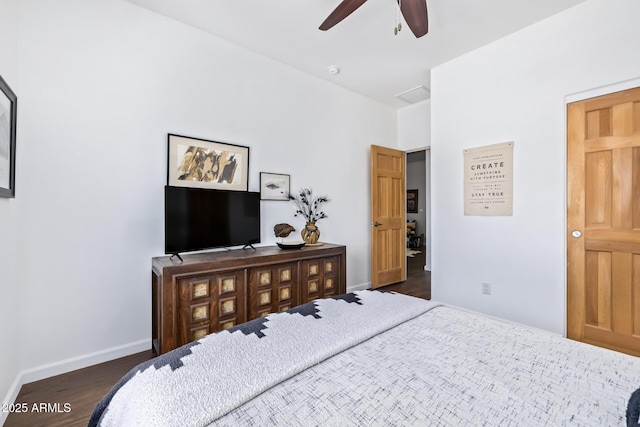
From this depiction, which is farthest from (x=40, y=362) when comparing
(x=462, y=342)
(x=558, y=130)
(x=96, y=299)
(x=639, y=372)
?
(x=558, y=130)

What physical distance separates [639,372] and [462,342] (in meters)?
0.53

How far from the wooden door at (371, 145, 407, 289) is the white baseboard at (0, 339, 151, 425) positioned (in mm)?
2862

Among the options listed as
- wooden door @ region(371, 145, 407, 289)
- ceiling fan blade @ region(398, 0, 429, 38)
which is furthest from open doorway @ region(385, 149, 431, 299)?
ceiling fan blade @ region(398, 0, 429, 38)

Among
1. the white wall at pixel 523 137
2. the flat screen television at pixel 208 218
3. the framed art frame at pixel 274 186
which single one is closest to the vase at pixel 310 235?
the framed art frame at pixel 274 186

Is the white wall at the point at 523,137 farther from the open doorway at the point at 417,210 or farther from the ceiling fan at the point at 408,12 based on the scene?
the open doorway at the point at 417,210

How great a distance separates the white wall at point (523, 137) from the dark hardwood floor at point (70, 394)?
3.19 metres

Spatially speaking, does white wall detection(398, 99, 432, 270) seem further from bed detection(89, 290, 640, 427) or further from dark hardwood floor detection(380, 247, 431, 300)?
bed detection(89, 290, 640, 427)

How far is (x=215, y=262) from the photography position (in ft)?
7.14

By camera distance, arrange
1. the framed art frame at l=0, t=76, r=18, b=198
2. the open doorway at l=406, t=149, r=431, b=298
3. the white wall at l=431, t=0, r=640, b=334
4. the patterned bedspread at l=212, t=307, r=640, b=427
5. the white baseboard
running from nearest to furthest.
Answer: the patterned bedspread at l=212, t=307, r=640, b=427 → the framed art frame at l=0, t=76, r=18, b=198 → the white baseboard → the white wall at l=431, t=0, r=640, b=334 → the open doorway at l=406, t=149, r=431, b=298

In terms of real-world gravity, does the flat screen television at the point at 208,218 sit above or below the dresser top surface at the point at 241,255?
above

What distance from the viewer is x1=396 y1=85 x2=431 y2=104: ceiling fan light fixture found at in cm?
388

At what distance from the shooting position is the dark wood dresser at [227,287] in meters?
2.01

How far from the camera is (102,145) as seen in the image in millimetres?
2160

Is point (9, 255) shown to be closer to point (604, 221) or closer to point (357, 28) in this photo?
point (357, 28)
